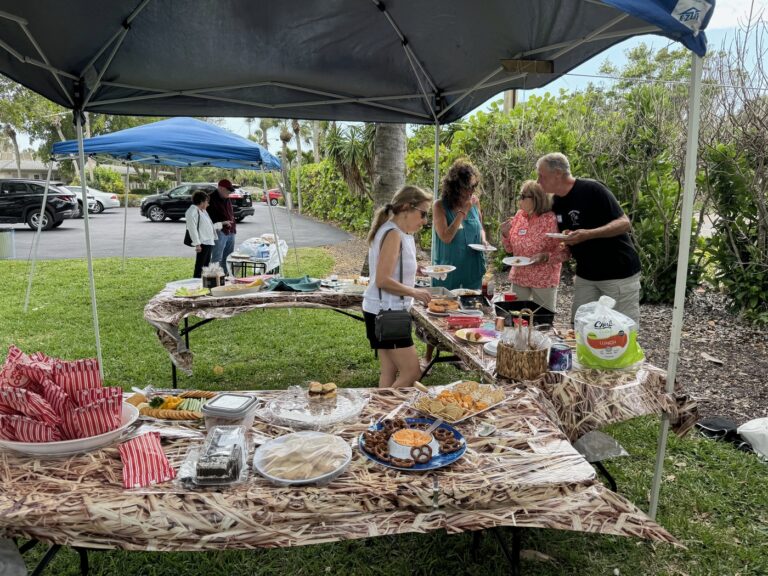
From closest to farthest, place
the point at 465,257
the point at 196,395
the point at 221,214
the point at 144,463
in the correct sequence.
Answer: the point at 144,463
the point at 196,395
the point at 465,257
the point at 221,214

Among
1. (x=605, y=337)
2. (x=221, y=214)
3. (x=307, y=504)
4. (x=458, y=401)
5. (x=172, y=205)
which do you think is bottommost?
(x=307, y=504)

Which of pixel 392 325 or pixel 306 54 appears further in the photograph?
pixel 306 54

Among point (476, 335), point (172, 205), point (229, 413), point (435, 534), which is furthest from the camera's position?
point (172, 205)

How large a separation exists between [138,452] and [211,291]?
2.77 m

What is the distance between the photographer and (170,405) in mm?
2031

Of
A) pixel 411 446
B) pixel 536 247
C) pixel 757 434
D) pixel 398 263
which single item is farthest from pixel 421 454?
pixel 757 434

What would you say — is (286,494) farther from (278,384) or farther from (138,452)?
(278,384)

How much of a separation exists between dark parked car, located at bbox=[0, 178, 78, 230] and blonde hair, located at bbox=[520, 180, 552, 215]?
1757 cm

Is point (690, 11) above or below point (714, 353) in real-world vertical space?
above

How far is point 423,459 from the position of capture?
1.63 metres

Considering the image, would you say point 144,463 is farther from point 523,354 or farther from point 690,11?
point 690,11

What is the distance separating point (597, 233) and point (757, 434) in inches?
68.2

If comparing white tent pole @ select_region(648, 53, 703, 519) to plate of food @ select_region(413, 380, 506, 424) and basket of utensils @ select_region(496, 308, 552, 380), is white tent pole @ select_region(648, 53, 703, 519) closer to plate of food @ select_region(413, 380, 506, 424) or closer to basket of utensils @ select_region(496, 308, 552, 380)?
basket of utensils @ select_region(496, 308, 552, 380)

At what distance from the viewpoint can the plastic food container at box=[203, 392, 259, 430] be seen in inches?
70.8
